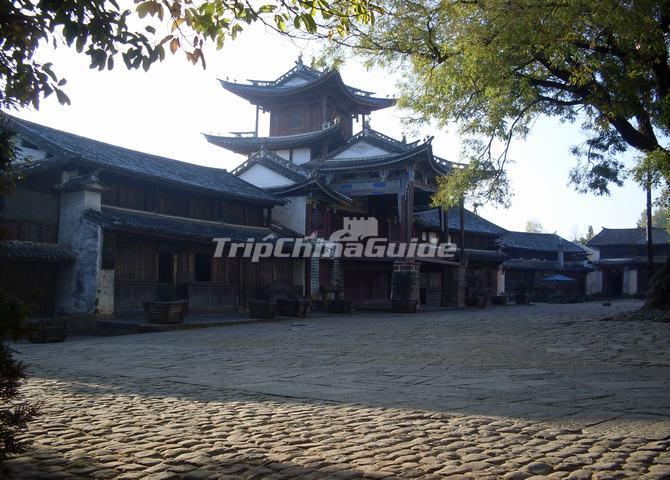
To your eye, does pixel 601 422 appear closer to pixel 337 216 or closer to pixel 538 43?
→ pixel 538 43

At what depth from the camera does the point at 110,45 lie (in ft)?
13.4

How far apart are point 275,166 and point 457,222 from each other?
1584cm

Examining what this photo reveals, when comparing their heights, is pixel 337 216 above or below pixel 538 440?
above

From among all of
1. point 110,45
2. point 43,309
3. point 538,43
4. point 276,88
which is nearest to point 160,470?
point 110,45

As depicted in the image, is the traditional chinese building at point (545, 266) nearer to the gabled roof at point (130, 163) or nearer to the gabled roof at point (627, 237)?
the gabled roof at point (627, 237)

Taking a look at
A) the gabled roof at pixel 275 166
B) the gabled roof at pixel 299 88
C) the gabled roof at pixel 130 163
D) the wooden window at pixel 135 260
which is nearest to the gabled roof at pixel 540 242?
the gabled roof at pixel 299 88

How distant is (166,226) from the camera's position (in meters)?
17.9

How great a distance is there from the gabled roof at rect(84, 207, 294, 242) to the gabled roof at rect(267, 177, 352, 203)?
2847 mm

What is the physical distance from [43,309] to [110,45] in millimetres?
13586

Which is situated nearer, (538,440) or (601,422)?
(538,440)

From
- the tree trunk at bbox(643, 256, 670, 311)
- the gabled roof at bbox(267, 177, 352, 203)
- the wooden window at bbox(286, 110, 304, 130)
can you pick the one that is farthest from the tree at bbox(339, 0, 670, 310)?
the wooden window at bbox(286, 110, 304, 130)

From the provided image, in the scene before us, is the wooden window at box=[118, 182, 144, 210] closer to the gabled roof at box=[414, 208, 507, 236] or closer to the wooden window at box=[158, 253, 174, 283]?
the wooden window at box=[158, 253, 174, 283]

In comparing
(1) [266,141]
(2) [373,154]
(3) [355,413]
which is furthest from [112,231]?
(1) [266,141]

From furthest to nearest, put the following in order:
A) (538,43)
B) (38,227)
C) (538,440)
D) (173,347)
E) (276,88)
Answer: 1. (276,88)
2. (38,227)
3. (173,347)
4. (538,43)
5. (538,440)
